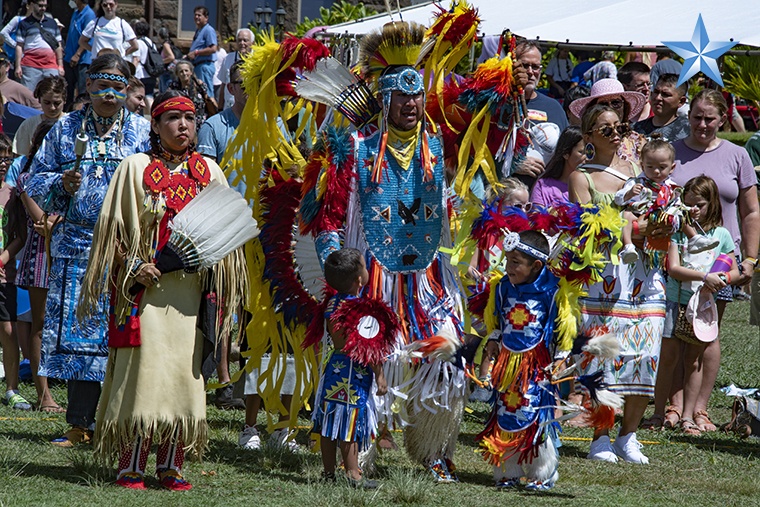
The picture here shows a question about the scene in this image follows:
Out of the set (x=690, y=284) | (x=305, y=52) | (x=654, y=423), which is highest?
(x=305, y=52)

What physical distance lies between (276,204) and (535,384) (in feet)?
5.16

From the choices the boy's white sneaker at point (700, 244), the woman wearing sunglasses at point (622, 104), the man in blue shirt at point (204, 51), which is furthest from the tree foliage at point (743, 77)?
the boy's white sneaker at point (700, 244)

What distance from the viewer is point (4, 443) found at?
5641 mm

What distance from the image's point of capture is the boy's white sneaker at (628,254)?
5676mm

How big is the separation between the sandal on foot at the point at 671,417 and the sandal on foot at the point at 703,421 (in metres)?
0.12

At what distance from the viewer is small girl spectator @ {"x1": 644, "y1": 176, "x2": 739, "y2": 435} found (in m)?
6.84

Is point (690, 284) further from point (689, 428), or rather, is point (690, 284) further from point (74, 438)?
point (74, 438)

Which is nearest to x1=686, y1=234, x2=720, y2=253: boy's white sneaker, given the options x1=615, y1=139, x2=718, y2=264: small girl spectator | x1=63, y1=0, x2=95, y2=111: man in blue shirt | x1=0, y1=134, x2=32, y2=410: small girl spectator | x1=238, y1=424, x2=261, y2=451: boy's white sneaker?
x1=615, y1=139, x2=718, y2=264: small girl spectator

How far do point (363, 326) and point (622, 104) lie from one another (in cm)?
275

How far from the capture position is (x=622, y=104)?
691 cm

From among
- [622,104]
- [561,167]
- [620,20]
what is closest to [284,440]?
[561,167]

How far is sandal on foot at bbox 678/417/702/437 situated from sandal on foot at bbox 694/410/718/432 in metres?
0.06

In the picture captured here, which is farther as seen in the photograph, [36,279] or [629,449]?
[36,279]

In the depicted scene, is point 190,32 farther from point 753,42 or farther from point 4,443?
point 4,443
